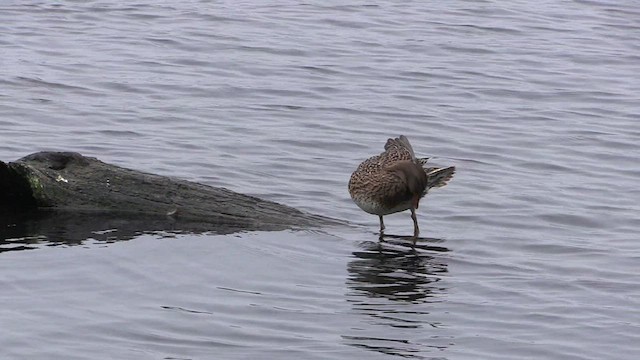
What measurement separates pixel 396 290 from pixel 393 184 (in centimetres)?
175

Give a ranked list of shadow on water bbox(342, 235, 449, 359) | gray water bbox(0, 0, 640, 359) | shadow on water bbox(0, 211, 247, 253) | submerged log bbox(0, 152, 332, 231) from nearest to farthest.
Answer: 1. shadow on water bbox(342, 235, 449, 359)
2. gray water bbox(0, 0, 640, 359)
3. shadow on water bbox(0, 211, 247, 253)
4. submerged log bbox(0, 152, 332, 231)

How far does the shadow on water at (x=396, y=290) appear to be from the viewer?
7.94 m

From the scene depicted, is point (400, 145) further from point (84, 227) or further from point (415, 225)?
point (84, 227)

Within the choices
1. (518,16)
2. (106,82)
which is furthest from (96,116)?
(518,16)

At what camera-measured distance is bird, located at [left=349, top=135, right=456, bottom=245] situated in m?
10.9

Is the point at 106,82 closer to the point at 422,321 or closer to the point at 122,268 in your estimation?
the point at 122,268

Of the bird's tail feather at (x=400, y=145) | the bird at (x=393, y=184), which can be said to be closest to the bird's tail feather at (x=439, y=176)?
the bird at (x=393, y=184)

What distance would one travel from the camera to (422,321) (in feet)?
27.8

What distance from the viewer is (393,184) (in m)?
10.9

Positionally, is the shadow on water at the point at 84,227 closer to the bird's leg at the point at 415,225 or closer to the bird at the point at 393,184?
the bird at the point at 393,184

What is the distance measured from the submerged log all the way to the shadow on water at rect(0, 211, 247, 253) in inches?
1.0

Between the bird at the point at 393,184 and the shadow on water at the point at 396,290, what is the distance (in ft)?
0.83

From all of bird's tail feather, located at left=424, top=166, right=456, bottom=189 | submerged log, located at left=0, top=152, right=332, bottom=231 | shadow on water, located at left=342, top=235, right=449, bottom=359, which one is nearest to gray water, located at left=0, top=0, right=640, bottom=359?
shadow on water, located at left=342, top=235, right=449, bottom=359

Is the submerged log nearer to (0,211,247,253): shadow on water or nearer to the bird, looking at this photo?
(0,211,247,253): shadow on water
